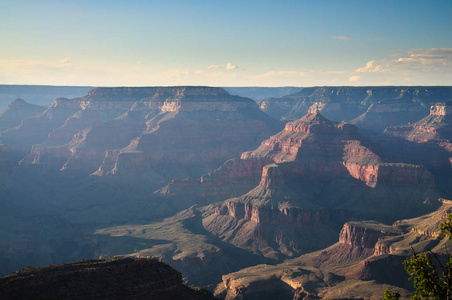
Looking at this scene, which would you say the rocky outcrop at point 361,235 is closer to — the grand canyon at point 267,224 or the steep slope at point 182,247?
the grand canyon at point 267,224

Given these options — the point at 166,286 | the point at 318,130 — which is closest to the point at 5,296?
the point at 166,286

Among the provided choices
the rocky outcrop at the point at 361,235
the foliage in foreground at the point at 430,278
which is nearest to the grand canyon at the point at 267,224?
the rocky outcrop at the point at 361,235

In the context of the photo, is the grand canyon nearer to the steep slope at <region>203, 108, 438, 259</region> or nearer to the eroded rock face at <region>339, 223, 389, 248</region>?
the eroded rock face at <region>339, 223, 389, 248</region>

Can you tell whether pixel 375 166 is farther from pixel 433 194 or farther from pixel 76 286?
pixel 76 286

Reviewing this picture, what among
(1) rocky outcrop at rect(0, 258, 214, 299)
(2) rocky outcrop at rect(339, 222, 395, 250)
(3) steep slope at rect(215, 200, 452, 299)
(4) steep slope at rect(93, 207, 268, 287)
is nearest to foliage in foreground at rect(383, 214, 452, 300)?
(1) rocky outcrop at rect(0, 258, 214, 299)

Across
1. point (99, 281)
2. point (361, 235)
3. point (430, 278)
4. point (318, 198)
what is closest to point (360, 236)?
point (361, 235)
